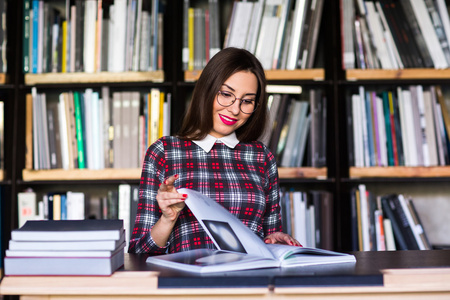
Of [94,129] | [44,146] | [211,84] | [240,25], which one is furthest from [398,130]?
[44,146]

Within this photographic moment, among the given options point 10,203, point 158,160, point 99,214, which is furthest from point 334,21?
point 10,203

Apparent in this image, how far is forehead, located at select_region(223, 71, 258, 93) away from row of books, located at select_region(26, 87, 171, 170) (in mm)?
772

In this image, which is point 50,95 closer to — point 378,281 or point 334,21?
point 334,21

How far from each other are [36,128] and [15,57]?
334 millimetres

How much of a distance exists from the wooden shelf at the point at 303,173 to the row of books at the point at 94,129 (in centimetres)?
54

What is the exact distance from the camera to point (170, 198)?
43.7 inches

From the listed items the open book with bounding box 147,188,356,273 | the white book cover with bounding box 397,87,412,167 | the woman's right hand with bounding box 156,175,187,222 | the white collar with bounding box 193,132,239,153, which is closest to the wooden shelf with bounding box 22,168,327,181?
the white book cover with bounding box 397,87,412,167

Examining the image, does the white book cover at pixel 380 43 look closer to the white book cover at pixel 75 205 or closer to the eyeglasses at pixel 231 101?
the eyeglasses at pixel 231 101

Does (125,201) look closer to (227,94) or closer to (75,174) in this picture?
(75,174)

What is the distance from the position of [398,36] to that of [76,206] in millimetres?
1601

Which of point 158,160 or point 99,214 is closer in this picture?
point 158,160

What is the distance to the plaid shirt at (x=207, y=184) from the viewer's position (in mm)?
1429

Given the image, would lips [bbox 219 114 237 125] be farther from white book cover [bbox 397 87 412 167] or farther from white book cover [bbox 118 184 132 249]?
white book cover [bbox 397 87 412 167]

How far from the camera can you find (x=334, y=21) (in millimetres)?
2305
